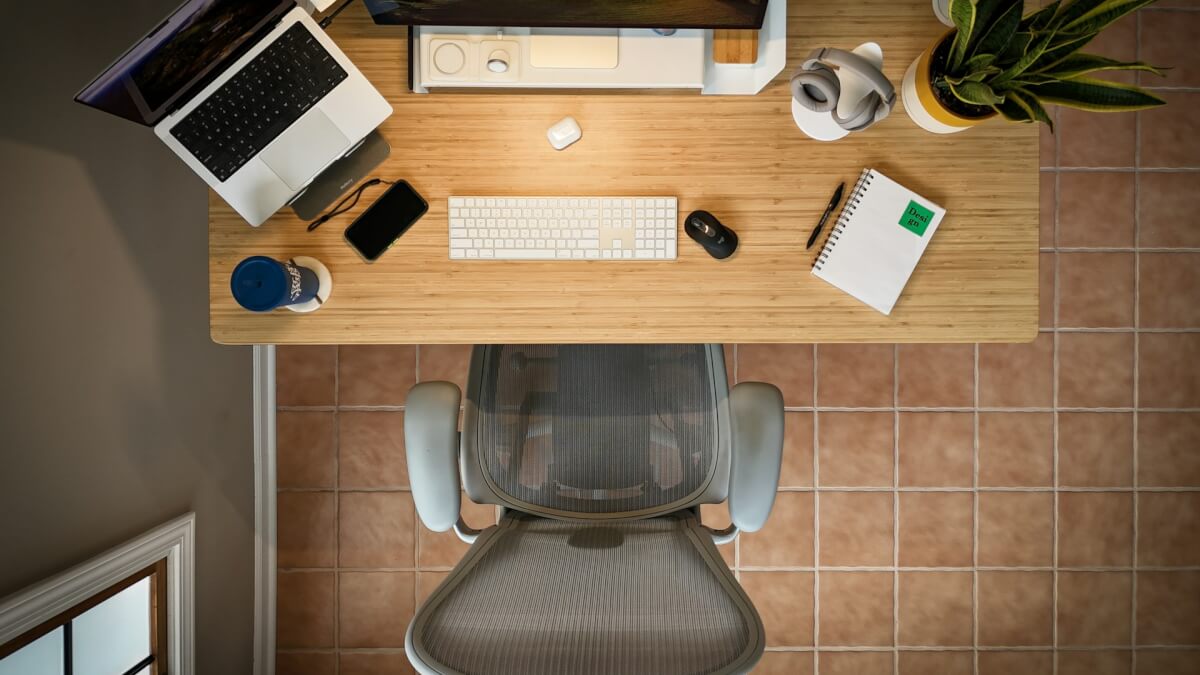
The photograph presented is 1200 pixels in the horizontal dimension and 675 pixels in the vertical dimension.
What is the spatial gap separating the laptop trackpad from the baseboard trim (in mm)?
878

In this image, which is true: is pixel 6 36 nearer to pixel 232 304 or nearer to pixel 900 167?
pixel 232 304

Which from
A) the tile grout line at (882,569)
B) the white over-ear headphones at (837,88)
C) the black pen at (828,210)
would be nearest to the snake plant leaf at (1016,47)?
the white over-ear headphones at (837,88)

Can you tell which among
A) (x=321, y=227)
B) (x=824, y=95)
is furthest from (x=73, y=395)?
(x=824, y=95)

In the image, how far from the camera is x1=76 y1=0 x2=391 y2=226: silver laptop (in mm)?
1001

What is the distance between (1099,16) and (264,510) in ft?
7.31

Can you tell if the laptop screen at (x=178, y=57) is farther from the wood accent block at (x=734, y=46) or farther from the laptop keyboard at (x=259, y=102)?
the wood accent block at (x=734, y=46)

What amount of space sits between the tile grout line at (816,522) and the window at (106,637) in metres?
1.75

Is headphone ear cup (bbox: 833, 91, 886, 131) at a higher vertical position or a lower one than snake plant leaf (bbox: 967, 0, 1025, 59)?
lower

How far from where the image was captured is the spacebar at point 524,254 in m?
1.14

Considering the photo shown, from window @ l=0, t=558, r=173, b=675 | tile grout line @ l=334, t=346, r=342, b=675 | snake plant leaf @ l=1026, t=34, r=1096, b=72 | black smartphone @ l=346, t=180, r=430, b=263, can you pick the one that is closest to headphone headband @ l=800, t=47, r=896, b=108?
snake plant leaf @ l=1026, t=34, r=1096, b=72

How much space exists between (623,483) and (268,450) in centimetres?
118

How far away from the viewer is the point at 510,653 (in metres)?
0.81

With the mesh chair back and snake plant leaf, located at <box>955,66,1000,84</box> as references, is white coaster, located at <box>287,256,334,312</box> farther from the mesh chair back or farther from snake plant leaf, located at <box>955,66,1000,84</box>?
snake plant leaf, located at <box>955,66,1000,84</box>

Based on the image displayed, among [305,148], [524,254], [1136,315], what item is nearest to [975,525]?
[1136,315]
